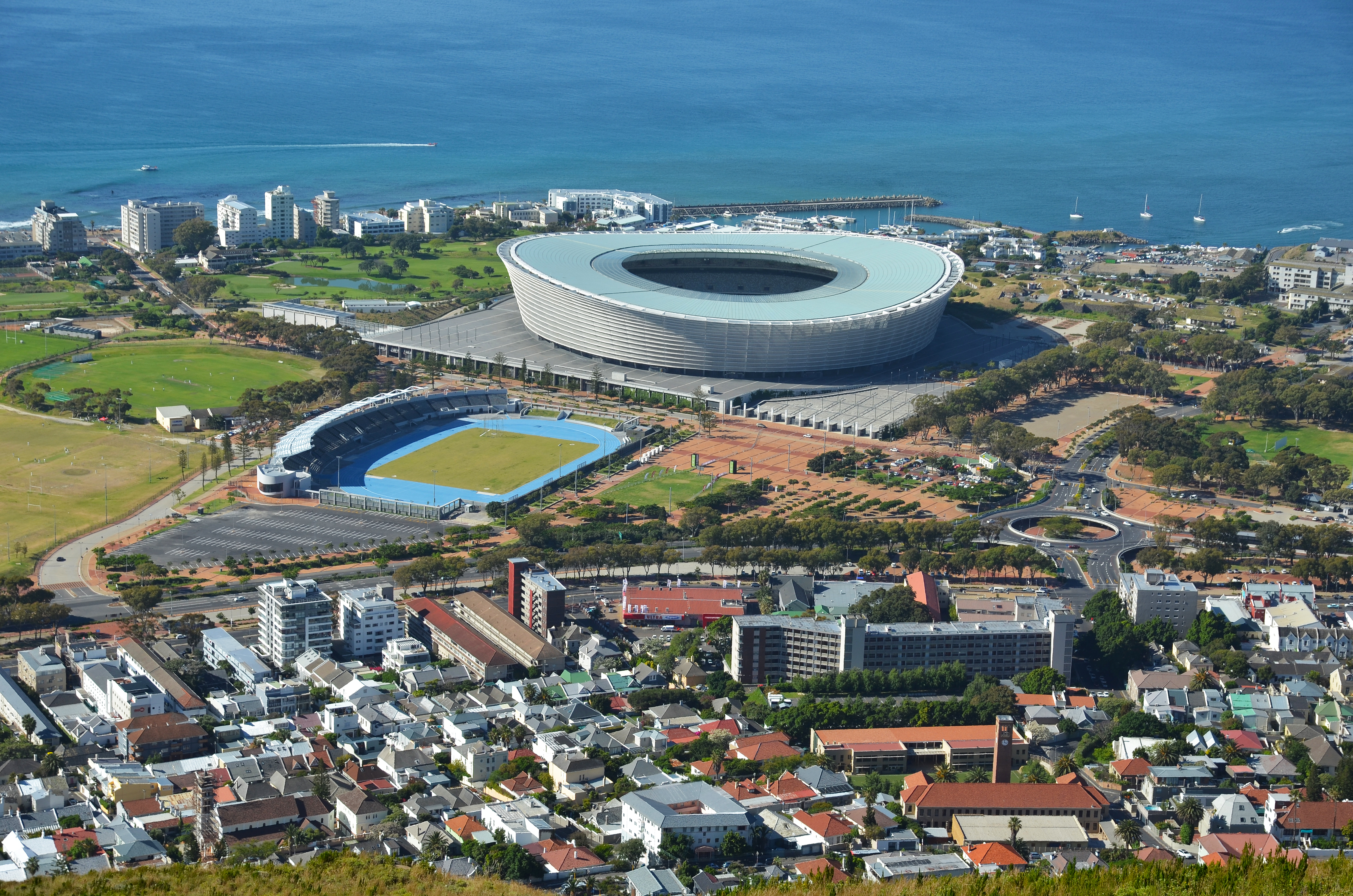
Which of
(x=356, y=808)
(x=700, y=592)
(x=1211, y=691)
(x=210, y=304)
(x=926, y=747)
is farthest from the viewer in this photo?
(x=210, y=304)

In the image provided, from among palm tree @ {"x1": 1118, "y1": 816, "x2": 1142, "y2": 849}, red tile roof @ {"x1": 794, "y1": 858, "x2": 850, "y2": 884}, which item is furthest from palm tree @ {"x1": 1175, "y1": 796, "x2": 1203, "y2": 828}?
red tile roof @ {"x1": 794, "y1": 858, "x2": 850, "y2": 884}

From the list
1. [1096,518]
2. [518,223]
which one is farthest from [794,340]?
[518,223]

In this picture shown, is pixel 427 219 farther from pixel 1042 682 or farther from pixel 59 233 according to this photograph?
pixel 1042 682

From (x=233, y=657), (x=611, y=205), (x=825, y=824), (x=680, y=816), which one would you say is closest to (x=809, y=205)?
(x=611, y=205)

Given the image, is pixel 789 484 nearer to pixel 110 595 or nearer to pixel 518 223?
pixel 110 595

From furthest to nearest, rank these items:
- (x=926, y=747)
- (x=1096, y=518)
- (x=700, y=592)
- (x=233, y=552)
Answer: (x=1096, y=518) < (x=233, y=552) < (x=700, y=592) < (x=926, y=747)

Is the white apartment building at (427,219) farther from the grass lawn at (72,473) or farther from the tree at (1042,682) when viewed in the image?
the tree at (1042,682)
